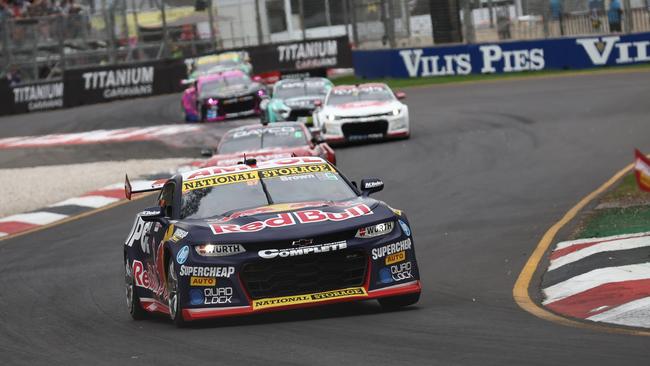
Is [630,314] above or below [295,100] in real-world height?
above

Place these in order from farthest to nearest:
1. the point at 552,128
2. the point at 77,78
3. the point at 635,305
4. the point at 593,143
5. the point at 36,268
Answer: the point at 77,78 → the point at 552,128 → the point at 593,143 → the point at 36,268 → the point at 635,305

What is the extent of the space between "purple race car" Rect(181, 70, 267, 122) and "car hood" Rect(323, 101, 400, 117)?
7714 millimetres

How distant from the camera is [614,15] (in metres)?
36.3

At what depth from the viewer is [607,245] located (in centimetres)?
1272

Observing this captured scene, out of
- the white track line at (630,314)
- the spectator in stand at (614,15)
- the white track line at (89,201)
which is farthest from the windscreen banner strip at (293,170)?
the spectator in stand at (614,15)

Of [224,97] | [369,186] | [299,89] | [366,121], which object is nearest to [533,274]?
[369,186]

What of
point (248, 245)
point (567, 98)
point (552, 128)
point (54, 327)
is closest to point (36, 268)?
point (54, 327)

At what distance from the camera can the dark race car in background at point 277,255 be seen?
32.7ft

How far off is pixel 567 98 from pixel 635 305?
74.2 feet

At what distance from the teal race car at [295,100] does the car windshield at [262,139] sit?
864 cm

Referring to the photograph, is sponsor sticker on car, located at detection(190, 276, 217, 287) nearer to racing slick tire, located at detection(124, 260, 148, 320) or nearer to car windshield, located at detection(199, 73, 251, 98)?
racing slick tire, located at detection(124, 260, 148, 320)

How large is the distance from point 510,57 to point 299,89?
9416 millimetres

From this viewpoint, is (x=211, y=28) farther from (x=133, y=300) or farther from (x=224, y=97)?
(x=133, y=300)

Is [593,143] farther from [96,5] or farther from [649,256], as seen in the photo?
[96,5]
